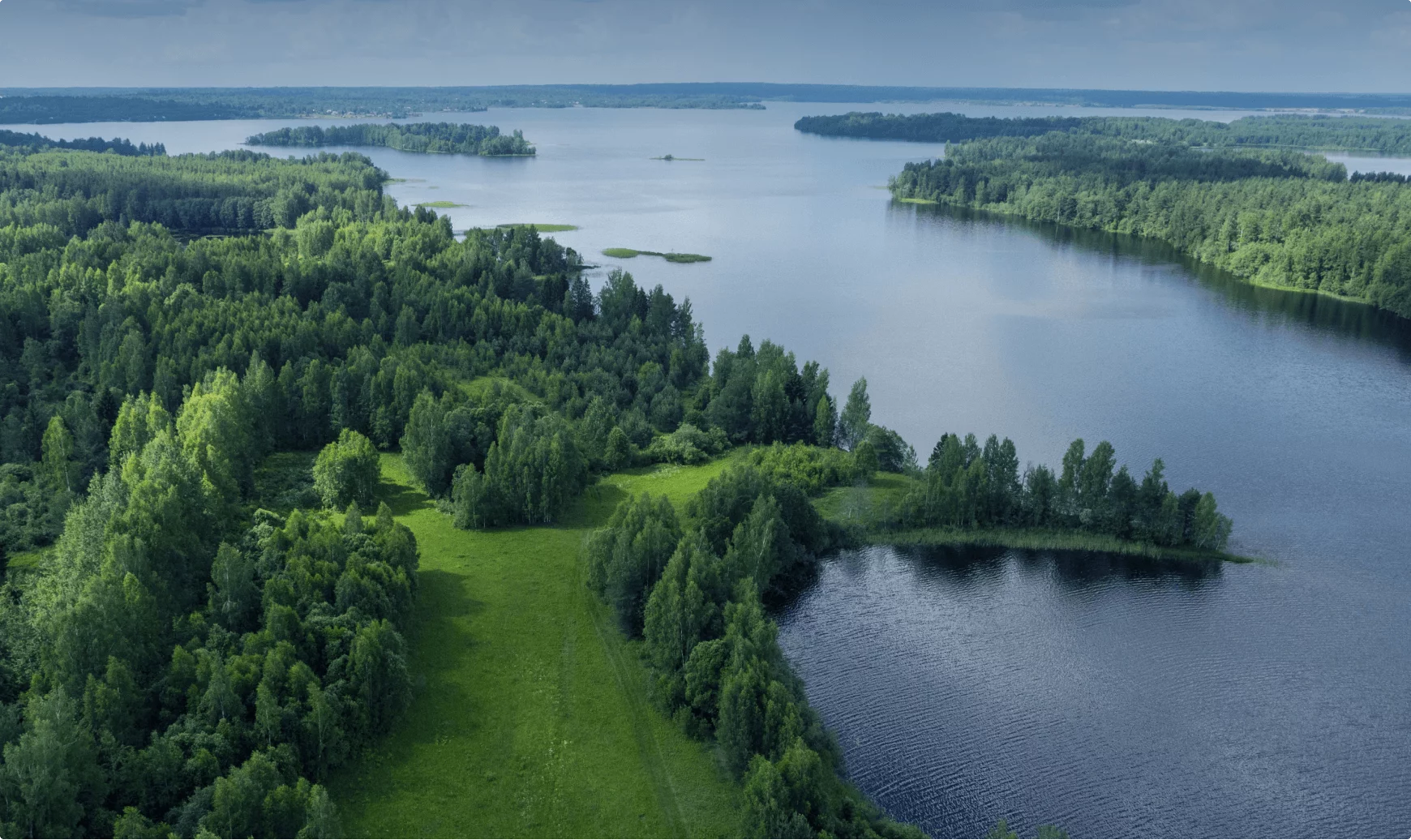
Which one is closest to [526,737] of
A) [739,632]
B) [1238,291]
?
[739,632]

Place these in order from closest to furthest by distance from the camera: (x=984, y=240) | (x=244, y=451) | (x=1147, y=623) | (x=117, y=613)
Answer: (x=117, y=613) < (x=1147, y=623) < (x=244, y=451) < (x=984, y=240)

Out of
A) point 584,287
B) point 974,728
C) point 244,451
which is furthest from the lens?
point 584,287

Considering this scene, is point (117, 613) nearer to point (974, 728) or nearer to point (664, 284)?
point (974, 728)

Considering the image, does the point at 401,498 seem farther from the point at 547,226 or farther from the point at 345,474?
the point at 547,226

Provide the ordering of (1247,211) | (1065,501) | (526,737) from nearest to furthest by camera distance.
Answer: (526,737) < (1065,501) < (1247,211)

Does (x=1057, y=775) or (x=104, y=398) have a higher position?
(x=104, y=398)

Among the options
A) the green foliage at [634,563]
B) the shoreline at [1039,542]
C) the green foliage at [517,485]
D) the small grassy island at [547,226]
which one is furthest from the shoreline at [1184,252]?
the green foliage at [634,563]

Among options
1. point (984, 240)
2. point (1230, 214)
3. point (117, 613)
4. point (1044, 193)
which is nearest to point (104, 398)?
point (117, 613)
